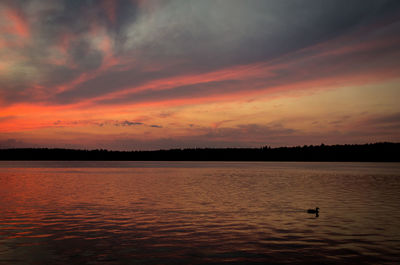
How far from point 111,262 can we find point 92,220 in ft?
41.1

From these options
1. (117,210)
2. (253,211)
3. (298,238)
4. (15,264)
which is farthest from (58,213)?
(298,238)

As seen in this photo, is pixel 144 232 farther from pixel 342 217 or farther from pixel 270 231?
pixel 342 217

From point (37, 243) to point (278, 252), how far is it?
46.5 ft

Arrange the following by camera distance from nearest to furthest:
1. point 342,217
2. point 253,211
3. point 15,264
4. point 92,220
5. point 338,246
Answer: point 15,264
point 338,246
point 92,220
point 342,217
point 253,211

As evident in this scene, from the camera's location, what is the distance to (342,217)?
3170cm

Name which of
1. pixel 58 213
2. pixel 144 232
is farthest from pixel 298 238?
pixel 58 213

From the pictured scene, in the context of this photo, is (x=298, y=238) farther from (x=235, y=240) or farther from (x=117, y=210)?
(x=117, y=210)

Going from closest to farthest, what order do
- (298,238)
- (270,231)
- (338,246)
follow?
(338,246)
(298,238)
(270,231)

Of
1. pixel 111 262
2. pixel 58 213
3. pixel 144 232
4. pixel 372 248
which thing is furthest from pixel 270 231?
pixel 58 213

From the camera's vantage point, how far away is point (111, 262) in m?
17.5

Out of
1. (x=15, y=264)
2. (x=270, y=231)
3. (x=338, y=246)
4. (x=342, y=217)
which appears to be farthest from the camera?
(x=342, y=217)

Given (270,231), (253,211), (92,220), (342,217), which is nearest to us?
(270,231)

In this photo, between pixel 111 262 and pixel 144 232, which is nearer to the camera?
pixel 111 262

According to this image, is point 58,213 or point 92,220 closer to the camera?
point 92,220
